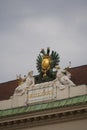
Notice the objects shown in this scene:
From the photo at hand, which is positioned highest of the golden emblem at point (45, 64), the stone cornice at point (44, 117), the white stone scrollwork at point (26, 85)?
the golden emblem at point (45, 64)

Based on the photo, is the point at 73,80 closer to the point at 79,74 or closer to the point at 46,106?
the point at 79,74

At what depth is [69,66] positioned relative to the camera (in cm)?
4234

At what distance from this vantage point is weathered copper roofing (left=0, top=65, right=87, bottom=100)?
41750 mm

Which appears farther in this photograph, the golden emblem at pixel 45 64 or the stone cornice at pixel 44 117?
the golden emblem at pixel 45 64

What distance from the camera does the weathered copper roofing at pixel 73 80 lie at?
41750 millimetres

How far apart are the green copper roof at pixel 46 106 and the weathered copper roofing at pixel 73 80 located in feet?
6.79

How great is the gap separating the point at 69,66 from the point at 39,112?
4103 millimetres

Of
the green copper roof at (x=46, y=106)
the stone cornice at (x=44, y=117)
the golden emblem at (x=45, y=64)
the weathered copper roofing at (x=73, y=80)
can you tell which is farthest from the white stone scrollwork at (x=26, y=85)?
the weathered copper roofing at (x=73, y=80)

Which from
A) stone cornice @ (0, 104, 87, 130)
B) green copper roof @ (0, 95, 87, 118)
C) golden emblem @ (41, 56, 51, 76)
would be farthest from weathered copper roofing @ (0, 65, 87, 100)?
stone cornice @ (0, 104, 87, 130)

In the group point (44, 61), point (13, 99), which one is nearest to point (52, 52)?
point (44, 61)

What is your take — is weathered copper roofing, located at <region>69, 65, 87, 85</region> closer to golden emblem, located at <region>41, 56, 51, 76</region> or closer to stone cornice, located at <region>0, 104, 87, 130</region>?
golden emblem, located at <region>41, 56, 51, 76</region>

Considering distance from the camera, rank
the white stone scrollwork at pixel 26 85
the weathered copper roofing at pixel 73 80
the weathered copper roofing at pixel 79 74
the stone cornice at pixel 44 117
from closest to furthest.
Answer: the stone cornice at pixel 44 117 < the weathered copper roofing at pixel 79 74 < the weathered copper roofing at pixel 73 80 < the white stone scrollwork at pixel 26 85

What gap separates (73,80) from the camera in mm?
42031

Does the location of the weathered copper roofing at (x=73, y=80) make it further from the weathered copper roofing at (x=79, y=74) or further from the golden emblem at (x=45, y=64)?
the golden emblem at (x=45, y=64)
